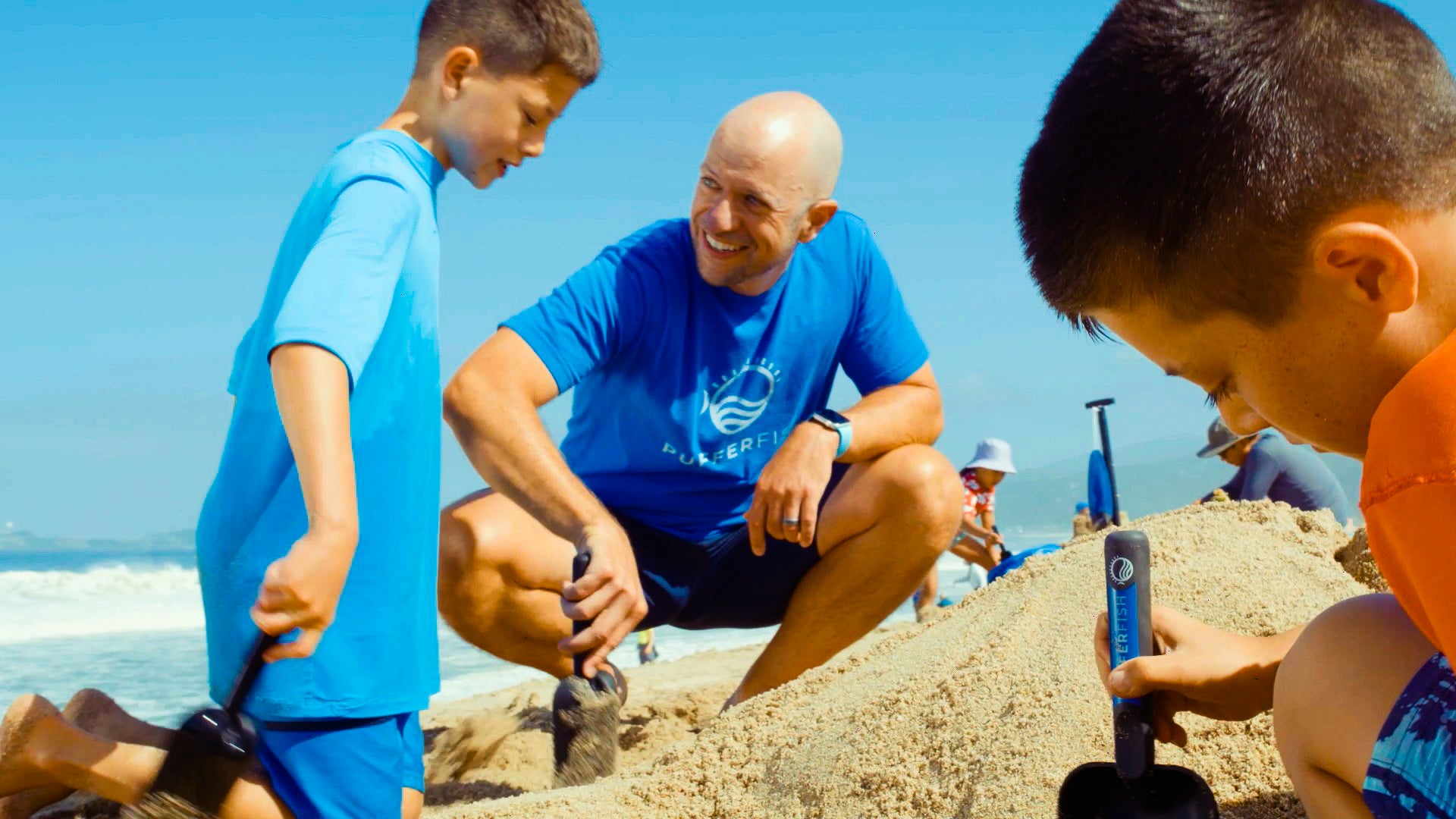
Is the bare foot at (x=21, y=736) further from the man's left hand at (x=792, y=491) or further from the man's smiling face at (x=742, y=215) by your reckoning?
the man's smiling face at (x=742, y=215)


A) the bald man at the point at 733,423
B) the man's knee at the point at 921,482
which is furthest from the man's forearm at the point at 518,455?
the man's knee at the point at 921,482

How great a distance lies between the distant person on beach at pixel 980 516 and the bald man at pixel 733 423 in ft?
14.5

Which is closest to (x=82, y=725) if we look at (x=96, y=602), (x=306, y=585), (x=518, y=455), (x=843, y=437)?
(x=306, y=585)

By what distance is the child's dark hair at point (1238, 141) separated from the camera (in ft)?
3.69

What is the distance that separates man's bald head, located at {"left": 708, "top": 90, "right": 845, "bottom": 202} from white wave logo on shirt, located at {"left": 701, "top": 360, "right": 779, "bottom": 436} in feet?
1.71

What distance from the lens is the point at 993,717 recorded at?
2.10 m

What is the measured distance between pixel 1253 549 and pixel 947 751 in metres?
0.96

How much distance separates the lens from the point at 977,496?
28.4 ft

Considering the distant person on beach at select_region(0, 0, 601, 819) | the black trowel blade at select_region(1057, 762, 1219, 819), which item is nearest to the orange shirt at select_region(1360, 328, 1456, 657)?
the black trowel blade at select_region(1057, 762, 1219, 819)

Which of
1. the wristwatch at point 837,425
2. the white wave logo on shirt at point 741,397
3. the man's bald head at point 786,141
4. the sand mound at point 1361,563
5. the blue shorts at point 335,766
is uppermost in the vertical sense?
the man's bald head at point 786,141

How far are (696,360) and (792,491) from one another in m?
0.63

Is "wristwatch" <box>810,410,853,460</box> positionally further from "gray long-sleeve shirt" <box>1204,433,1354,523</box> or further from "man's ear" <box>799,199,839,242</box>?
"gray long-sleeve shirt" <box>1204,433,1354,523</box>

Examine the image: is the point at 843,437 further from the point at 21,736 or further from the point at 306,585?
the point at 21,736

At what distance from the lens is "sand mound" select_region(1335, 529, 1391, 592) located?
2539 mm
